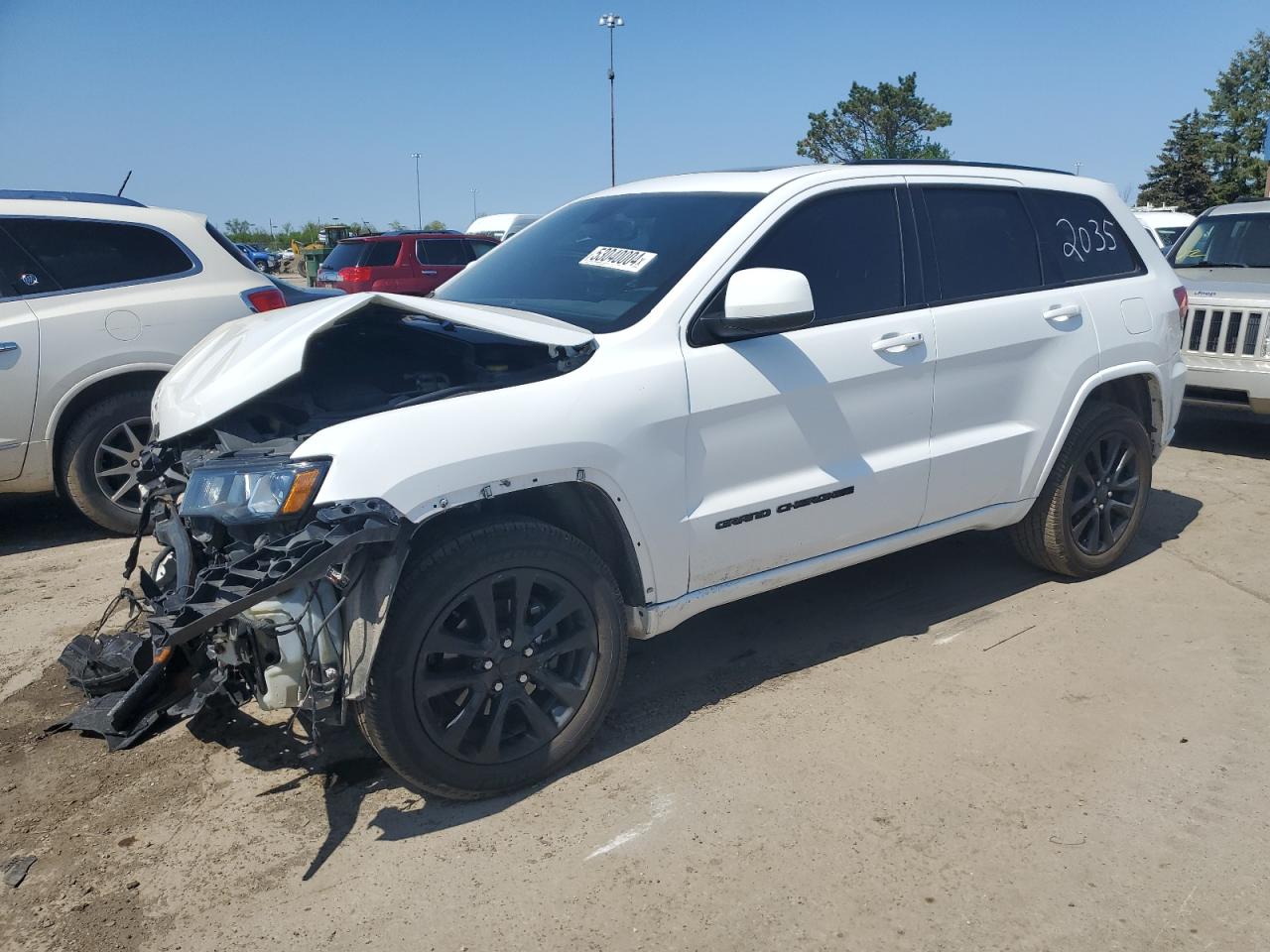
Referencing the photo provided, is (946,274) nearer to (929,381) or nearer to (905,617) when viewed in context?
(929,381)

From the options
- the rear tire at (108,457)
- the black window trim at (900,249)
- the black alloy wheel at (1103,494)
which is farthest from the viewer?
the rear tire at (108,457)

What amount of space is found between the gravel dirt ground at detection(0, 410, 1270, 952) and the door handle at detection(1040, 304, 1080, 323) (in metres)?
1.33

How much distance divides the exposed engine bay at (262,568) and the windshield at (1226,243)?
7.40m

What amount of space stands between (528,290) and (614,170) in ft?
137

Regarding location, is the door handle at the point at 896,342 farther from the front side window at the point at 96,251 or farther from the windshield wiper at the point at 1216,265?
the windshield wiper at the point at 1216,265

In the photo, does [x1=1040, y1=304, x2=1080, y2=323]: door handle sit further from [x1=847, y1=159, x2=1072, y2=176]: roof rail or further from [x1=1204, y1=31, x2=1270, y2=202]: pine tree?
[x1=1204, y1=31, x2=1270, y2=202]: pine tree

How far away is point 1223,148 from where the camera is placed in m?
44.5

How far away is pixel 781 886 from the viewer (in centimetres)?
272

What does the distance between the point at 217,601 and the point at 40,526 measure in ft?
14.3

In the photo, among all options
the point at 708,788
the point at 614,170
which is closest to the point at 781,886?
the point at 708,788

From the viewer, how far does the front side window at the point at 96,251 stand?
18.7ft

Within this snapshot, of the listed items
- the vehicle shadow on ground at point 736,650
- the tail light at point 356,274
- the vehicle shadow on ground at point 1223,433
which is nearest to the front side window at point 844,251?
the vehicle shadow on ground at point 736,650

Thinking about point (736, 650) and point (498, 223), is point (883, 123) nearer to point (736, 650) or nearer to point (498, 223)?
point (498, 223)

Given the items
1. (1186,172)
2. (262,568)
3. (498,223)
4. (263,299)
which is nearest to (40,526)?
(263,299)
